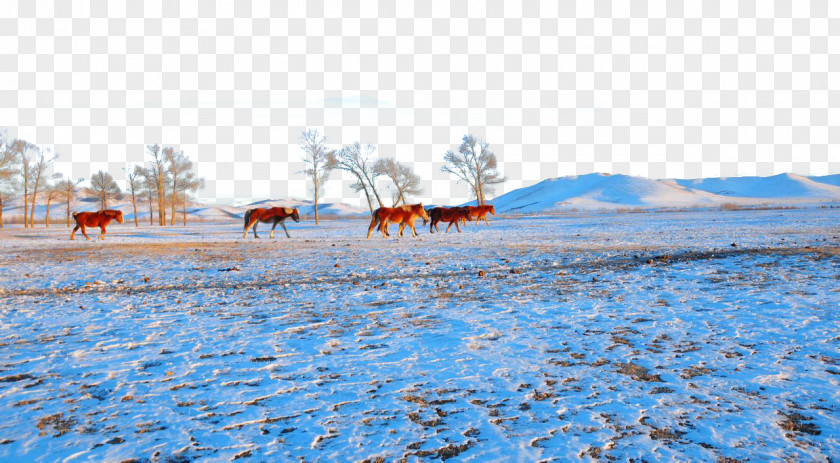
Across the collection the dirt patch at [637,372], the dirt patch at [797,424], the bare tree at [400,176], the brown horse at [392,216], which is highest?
the bare tree at [400,176]

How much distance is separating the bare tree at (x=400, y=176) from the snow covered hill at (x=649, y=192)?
47.0 meters

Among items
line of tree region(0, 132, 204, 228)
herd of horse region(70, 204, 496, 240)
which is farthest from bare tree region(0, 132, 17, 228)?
herd of horse region(70, 204, 496, 240)

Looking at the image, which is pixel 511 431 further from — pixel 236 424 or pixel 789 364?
pixel 789 364

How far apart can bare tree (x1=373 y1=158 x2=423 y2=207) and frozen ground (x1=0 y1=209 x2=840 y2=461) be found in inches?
2055

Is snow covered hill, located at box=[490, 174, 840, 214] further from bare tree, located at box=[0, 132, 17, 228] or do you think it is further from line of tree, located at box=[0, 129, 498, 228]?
bare tree, located at box=[0, 132, 17, 228]

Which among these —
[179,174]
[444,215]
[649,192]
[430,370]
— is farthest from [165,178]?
[649,192]

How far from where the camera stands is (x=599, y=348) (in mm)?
5000

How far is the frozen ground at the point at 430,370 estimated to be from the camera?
3.00m

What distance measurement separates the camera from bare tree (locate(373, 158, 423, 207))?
201 feet

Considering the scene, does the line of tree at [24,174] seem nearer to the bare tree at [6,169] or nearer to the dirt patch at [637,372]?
the bare tree at [6,169]

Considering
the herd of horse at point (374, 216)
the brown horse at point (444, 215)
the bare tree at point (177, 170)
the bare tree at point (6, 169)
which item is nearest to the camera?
the herd of horse at point (374, 216)

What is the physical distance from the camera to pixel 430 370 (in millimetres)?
4398

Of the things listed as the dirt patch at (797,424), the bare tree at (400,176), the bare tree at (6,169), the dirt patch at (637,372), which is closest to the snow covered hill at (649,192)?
the bare tree at (400,176)

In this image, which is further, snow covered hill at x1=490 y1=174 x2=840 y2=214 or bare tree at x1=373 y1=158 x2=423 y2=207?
snow covered hill at x1=490 y1=174 x2=840 y2=214
